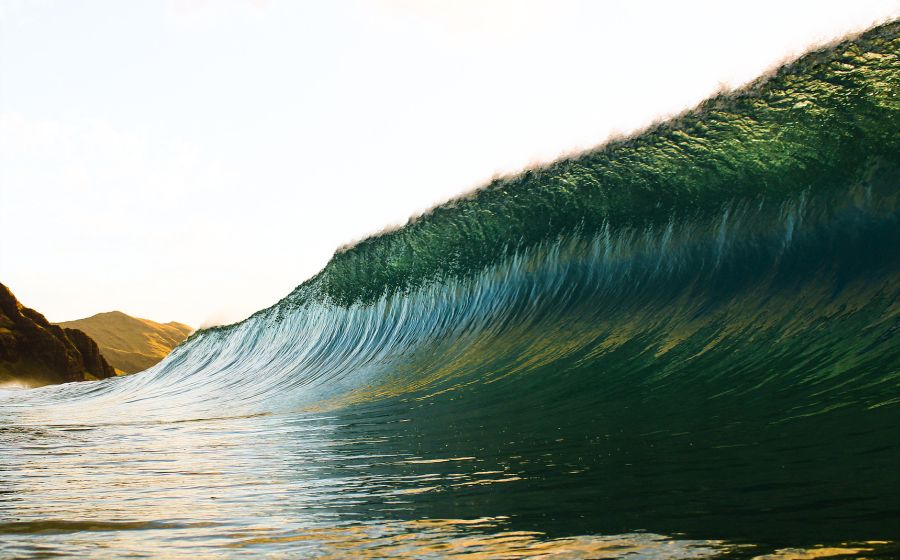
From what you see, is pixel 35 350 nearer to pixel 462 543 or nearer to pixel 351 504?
pixel 351 504

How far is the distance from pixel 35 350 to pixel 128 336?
103m

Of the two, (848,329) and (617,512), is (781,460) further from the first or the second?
(848,329)

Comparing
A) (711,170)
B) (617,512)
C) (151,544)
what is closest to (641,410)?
(617,512)

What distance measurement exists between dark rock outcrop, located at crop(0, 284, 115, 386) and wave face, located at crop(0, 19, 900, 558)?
200 ft

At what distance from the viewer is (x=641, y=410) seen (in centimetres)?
403

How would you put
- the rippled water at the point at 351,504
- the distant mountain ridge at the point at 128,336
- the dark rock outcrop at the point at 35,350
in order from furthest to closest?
the distant mountain ridge at the point at 128,336, the dark rock outcrop at the point at 35,350, the rippled water at the point at 351,504

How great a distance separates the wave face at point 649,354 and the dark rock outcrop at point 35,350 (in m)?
61.0

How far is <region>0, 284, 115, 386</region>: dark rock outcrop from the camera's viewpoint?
208 feet

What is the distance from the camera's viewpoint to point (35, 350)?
65.6 metres

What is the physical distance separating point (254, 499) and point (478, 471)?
842 mm

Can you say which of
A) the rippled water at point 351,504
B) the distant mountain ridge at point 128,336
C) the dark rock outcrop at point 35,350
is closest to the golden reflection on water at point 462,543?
the rippled water at point 351,504

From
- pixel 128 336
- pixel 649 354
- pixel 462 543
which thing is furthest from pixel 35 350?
pixel 128 336

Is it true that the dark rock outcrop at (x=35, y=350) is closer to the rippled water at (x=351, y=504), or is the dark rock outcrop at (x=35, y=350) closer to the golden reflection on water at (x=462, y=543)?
the rippled water at (x=351, y=504)

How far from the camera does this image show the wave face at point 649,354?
2268 mm
